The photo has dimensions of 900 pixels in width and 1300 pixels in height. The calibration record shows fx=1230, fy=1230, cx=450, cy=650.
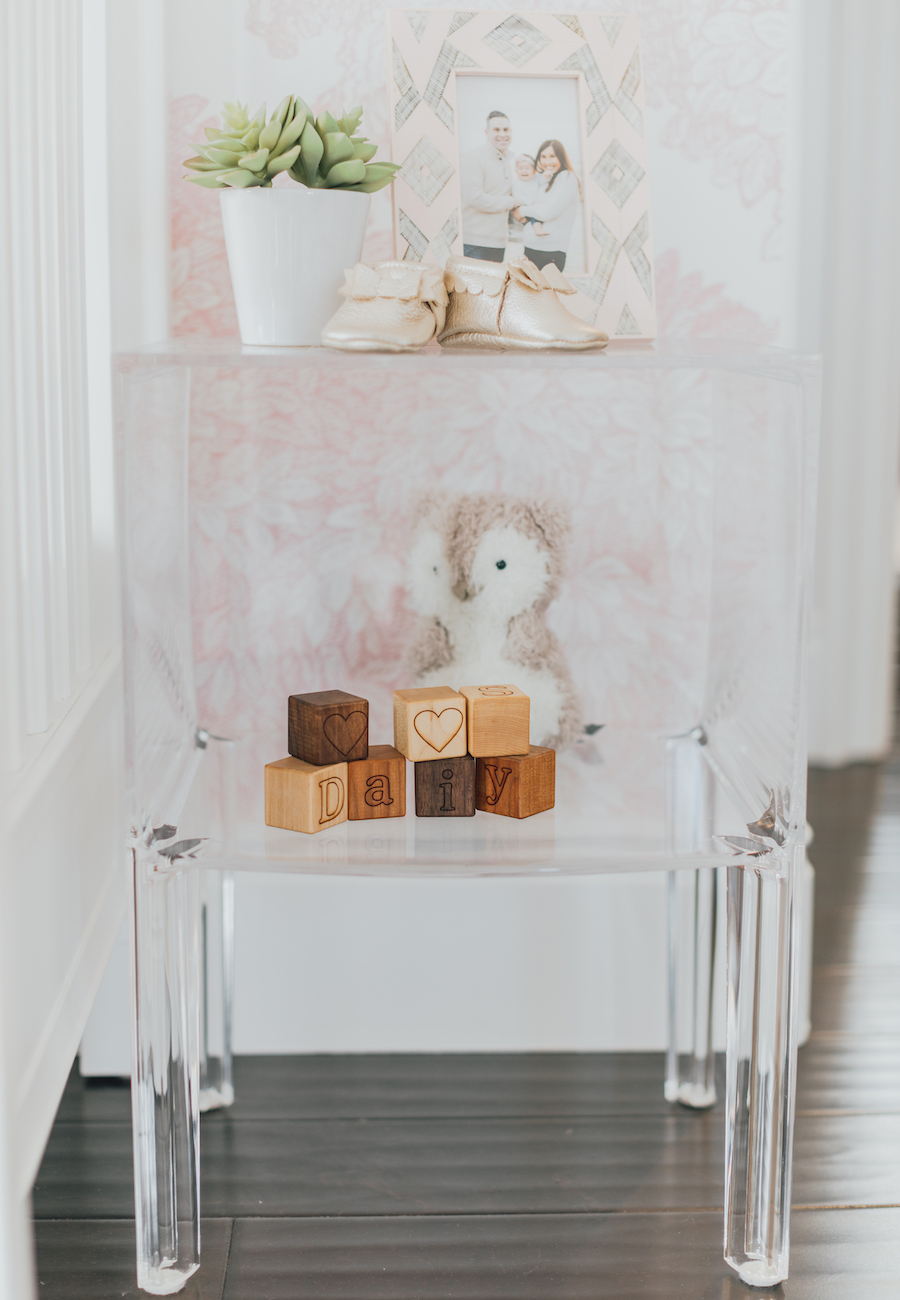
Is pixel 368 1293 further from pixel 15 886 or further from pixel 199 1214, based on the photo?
pixel 15 886

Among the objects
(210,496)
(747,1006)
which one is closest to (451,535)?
(210,496)

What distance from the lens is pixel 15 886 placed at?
2.64 ft

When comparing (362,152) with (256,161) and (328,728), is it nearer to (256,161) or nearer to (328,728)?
(256,161)

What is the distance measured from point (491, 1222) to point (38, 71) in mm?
993

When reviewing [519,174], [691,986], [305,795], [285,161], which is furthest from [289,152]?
[691,986]

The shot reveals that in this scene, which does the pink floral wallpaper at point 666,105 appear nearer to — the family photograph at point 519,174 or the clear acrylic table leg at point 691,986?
the family photograph at point 519,174

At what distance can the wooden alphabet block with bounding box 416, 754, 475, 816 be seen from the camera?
98 cm

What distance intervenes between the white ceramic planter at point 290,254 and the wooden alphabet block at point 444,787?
0.35 metres

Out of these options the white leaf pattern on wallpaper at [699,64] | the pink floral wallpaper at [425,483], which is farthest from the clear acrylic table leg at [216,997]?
the white leaf pattern on wallpaper at [699,64]

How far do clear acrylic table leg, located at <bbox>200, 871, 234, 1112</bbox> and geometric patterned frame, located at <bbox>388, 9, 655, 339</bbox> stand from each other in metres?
0.65

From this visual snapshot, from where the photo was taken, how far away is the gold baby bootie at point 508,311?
0.94 m

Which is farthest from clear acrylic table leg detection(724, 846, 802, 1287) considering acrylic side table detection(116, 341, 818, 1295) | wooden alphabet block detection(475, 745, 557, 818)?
wooden alphabet block detection(475, 745, 557, 818)

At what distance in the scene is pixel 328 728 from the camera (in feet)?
3.18

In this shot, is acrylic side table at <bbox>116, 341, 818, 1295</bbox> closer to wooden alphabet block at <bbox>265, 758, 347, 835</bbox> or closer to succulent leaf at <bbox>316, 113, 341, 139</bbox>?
wooden alphabet block at <bbox>265, 758, 347, 835</bbox>
